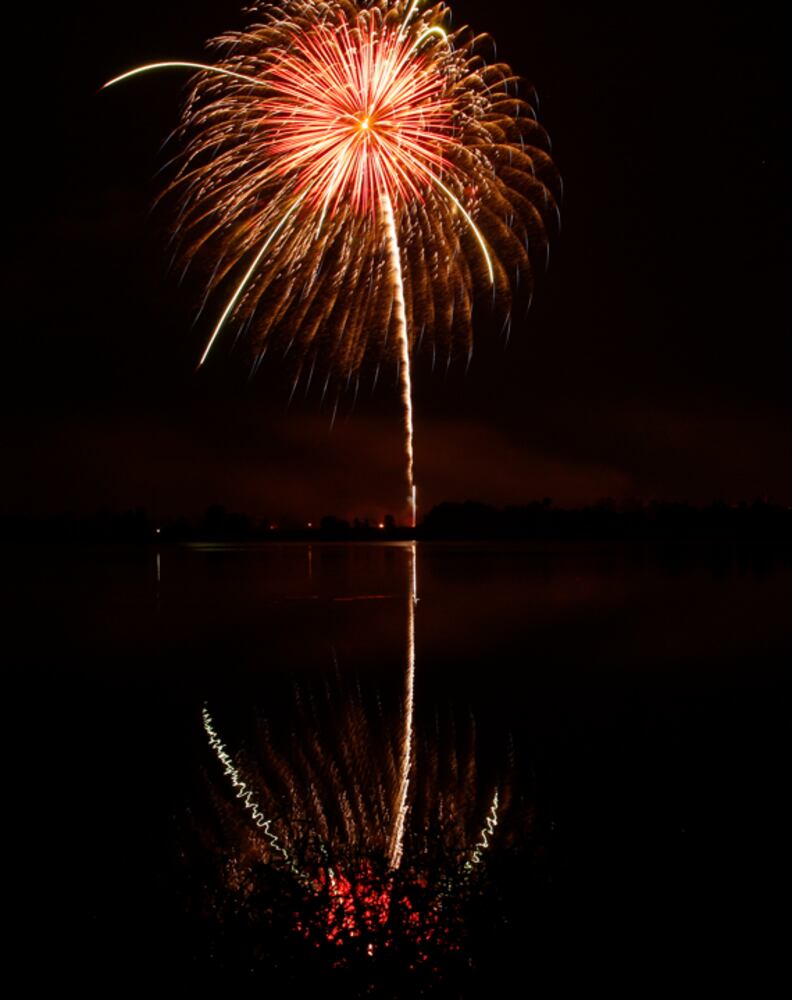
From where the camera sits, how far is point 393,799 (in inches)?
340

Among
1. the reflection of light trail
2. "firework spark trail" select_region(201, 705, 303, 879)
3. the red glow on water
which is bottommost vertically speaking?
"firework spark trail" select_region(201, 705, 303, 879)

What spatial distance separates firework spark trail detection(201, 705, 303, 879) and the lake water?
62 millimetres

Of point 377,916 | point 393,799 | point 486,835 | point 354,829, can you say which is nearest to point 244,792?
point 393,799

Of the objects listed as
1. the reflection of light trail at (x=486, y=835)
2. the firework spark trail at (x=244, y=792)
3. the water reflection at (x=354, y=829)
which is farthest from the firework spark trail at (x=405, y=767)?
the firework spark trail at (x=244, y=792)

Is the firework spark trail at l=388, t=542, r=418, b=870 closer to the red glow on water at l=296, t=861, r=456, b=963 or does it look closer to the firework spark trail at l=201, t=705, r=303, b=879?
the red glow on water at l=296, t=861, r=456, b=963

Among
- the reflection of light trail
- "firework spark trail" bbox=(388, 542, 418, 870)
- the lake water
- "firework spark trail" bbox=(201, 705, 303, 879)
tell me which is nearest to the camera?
the lake water

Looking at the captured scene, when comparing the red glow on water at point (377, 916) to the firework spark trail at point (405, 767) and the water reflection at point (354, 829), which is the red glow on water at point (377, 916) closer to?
the water reflection at point (354, 829)

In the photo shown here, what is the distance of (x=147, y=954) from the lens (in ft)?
14.9

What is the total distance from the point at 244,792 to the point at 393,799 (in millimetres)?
1501

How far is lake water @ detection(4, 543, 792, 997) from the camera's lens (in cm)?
461

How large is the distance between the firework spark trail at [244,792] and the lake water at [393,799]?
0.06 m

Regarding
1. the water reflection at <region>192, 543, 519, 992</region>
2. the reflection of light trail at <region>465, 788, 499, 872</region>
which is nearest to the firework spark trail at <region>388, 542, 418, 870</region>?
the water reflection at <region>192, 543, 519, 992</region>

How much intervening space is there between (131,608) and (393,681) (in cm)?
1616

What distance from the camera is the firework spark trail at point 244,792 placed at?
6438 millimetres
